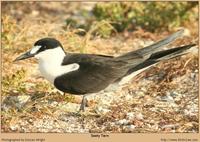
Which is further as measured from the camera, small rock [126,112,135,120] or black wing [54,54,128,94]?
small rock [126,112,135,120]

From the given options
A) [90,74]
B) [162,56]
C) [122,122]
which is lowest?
[122,122]

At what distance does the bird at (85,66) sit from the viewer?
18.0ft

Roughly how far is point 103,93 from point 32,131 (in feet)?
3.33

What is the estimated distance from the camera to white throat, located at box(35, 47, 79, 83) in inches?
217

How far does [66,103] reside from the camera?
5.74 metres

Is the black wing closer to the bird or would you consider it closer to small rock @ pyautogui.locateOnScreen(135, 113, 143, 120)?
the bird

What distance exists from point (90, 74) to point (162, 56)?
0.67 m

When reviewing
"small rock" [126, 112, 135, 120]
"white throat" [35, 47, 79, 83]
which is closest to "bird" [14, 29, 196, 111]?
"white throat" [35, 47, 79, 83]

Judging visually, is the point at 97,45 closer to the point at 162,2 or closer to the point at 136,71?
the point at 162,2

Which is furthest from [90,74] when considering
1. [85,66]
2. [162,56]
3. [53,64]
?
[162,56]

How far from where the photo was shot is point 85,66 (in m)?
5.54

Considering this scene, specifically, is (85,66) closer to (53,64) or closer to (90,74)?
(90,74)

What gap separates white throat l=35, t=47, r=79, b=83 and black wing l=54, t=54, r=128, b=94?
40 mm

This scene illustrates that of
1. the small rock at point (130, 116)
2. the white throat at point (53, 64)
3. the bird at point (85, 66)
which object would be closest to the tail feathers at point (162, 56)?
the bird at point (85, 66)
